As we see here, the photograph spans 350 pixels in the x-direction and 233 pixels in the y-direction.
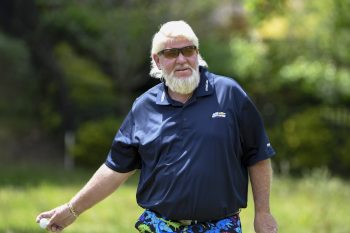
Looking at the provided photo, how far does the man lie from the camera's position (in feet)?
14.4

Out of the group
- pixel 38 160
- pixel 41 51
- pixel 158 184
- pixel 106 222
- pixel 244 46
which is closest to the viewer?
pixel 158 184

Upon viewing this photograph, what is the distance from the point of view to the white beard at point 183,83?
4.48 m

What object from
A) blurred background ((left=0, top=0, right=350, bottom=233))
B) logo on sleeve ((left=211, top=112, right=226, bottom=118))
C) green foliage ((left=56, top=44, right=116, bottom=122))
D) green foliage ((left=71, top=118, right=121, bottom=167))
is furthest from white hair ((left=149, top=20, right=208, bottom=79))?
green foliage ((left=56, top=44, right=116, bottom=122))

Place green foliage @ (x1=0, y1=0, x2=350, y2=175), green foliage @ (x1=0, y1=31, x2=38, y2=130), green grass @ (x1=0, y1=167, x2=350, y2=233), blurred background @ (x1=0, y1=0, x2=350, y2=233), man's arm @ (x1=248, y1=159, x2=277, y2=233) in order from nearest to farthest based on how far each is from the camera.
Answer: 1. man's arm @ (x1=248, y1=159, x2=277, y2=233)
2. green grass @ (x1=0, y1=167, x2=350, y2=233)
3. blurred background @ (x1=0, y1=0, x2=350, y2=233)
4. green foliage @ (x1=0, y1=0, x2=350, y2=175)
5. green foliage @ (x1=0, y1=31, x2=38, y2=130)

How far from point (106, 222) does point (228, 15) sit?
19.7 m

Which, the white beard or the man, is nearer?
the man

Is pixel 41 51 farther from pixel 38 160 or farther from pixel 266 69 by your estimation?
pixel 266 69

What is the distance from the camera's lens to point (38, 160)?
18.6 m

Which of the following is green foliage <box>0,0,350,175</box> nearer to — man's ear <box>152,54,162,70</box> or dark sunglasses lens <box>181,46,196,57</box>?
man's ear <box>152,54,162,70</box>

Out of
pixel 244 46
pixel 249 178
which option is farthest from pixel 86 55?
pixel 249 178

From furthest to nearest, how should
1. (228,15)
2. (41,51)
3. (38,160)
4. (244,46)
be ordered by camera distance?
(228,15) → (244,46) → (41,51) → (38,160)

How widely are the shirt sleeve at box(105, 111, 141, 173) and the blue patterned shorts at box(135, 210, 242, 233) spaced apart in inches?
14.0

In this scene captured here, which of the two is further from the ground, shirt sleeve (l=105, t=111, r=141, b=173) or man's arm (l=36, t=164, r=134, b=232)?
shirt sleeve (l=105, t=111, r=141, b=173)

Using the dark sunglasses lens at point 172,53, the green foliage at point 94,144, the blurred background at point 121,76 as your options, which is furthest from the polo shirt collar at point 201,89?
the green foliage at point 94,144
